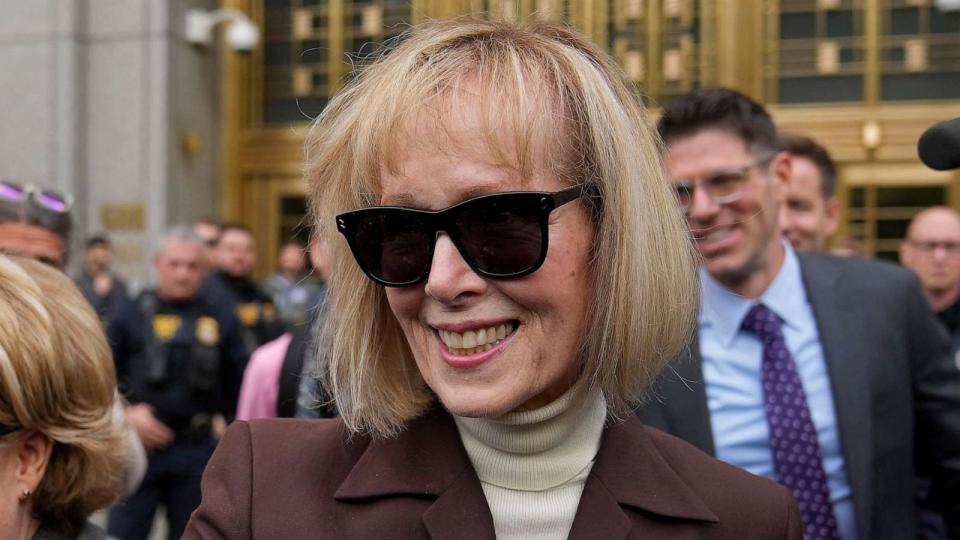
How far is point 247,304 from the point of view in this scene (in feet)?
24.8

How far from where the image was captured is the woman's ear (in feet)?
7.13

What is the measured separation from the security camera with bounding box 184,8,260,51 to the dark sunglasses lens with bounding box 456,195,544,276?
9.15 m

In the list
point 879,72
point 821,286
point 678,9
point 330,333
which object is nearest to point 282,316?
point 678,9

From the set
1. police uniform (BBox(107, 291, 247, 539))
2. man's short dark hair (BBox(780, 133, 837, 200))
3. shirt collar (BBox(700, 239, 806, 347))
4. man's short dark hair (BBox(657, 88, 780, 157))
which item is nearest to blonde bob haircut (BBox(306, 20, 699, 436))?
shirt collar (BBox(700, 239, 806, 347))

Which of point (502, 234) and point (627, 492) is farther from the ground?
point (502, 234)

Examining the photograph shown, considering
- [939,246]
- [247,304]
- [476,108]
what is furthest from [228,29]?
[476,108]

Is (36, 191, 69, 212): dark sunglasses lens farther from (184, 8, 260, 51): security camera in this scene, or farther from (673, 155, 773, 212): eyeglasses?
(184, 8, 260, 51): security camera

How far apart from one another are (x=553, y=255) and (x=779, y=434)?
1284 millimetres

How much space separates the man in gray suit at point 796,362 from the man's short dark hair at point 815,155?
122 cm

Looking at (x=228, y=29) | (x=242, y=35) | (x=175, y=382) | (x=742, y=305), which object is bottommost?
(x=175, y=382)

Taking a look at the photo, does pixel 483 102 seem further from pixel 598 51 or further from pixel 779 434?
pixel 779 434

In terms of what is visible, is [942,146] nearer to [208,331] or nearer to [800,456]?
[800,456]

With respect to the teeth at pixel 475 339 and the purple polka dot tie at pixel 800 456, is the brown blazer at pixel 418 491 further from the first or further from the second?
the purple polka dot tie at pixel 800 456

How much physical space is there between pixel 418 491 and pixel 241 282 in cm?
642
